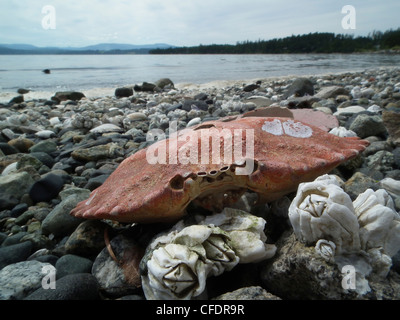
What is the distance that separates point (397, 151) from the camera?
3205 millimetres

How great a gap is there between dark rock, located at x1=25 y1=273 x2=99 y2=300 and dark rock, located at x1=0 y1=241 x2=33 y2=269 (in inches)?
25.5

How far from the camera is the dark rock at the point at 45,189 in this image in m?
3.14

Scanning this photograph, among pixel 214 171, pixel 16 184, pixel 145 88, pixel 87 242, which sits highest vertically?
pixel 145 88

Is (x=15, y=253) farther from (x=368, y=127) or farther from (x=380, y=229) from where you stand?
(x=368, y=127)

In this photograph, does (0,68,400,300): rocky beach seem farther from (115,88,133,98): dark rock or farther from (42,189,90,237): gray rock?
(115,88,133,98): dark rock

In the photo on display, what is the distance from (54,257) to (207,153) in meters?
1.35

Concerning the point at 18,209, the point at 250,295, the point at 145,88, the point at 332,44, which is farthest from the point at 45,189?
the point at 332,44

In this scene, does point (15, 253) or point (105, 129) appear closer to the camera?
point (15, 253)

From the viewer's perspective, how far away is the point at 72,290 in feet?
5.12

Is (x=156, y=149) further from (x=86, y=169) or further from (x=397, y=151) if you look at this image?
(x=397, y=151)

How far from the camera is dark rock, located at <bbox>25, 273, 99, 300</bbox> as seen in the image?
1525 millimetres

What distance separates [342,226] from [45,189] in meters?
2.98

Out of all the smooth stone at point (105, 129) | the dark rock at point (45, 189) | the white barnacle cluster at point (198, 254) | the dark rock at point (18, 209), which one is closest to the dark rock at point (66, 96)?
the smooth stone at point (105, 129)

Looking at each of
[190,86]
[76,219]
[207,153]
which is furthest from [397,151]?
[190,86]
